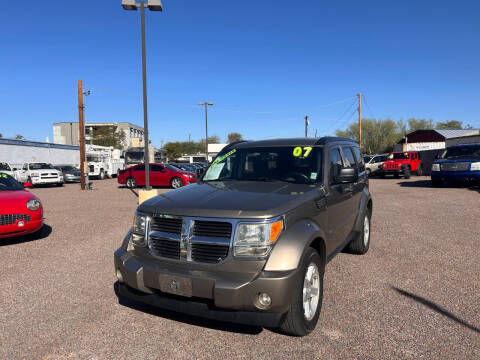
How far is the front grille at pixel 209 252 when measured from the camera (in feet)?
9.43

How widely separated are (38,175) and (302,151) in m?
22.1

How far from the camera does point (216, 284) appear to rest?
2.73 m

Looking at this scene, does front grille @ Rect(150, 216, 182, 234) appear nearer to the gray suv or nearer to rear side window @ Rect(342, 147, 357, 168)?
the gray suv

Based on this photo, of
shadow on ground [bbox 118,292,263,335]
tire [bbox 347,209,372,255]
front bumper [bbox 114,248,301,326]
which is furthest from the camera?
tire [bbox 347,209,372,255]

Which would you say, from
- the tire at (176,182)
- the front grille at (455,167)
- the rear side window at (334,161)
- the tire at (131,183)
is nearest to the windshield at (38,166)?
the tire at (131,183)

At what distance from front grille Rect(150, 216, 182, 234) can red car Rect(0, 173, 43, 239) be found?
4505mm

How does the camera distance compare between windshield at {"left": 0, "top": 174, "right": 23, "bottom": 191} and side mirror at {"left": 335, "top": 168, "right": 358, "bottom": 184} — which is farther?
windshield at {"left": 0, "top": 174, "right": 23, "bottom": 191}

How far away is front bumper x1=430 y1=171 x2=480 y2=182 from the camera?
48.3ft

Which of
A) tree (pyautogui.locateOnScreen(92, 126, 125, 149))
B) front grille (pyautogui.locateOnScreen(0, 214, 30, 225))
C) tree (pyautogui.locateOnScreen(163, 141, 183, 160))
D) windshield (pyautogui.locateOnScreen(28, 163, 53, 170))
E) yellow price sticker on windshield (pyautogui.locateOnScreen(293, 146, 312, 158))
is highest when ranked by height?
tree (pyautogui.locateOnScreen(92, 126, 125, 149))

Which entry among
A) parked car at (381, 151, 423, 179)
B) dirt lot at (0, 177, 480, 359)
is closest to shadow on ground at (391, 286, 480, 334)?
dirt lot at (0, 177, 480, 359)

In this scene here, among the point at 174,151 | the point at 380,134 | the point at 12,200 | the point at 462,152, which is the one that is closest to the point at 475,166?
the point at 462,152

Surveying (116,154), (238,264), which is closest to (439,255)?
(238,264)

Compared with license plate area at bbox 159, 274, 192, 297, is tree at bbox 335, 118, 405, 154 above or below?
above

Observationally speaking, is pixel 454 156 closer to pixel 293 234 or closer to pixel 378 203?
pixel 378 203
